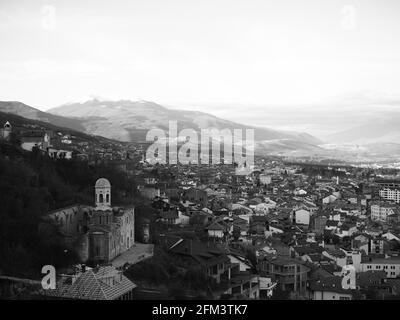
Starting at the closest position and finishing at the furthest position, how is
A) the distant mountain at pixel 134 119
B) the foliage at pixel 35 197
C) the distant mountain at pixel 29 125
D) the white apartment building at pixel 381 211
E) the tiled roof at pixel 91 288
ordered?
1. the tiled roof at pixel 91 288
2. the foliage at pixel 35 197
3. the white apartment building at pixel 381 211
4. the distant mountain at pixel 29 125
5. the distant mountain at pixel 134 119

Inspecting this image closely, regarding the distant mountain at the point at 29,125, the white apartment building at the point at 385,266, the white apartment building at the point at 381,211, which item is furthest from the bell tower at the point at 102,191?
the distant mountain at the point at 29,125

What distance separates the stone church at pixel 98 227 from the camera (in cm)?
1270

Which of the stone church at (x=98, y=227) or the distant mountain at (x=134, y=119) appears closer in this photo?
the stone church at (x=98, y=227)

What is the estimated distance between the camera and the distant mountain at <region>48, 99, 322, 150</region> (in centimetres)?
8769

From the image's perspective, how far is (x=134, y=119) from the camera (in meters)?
107

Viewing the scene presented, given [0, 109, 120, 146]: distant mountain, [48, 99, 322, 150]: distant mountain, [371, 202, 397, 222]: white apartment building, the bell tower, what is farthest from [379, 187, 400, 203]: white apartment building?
[48, 99, 322, 150]: distant mountain

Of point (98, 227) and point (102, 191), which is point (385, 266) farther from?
point (98, 227)

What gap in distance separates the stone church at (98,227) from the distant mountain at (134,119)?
62157mm

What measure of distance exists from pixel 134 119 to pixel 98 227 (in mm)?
94403

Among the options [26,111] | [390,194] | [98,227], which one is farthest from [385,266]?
[26,111]

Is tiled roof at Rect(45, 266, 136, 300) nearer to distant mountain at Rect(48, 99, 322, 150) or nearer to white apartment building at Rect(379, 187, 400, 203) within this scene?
white apartment building at Rect(379, 187, 400, 203)

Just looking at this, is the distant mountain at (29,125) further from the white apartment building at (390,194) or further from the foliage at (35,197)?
the white apartment building at (390,194)

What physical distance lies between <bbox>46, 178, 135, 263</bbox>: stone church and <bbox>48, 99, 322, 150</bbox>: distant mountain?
62.2 m
